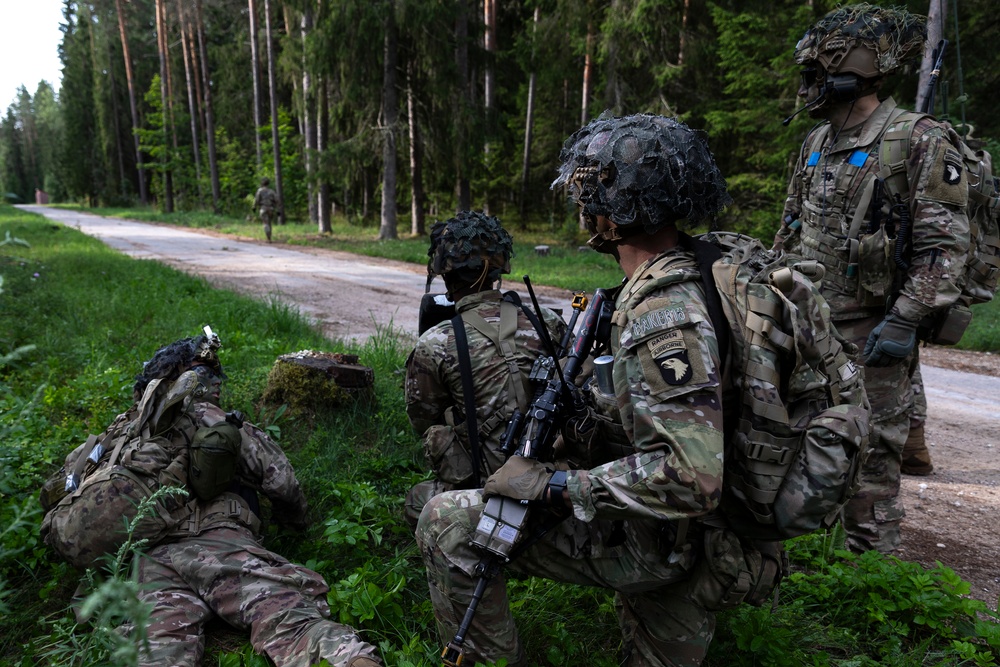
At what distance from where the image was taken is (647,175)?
1.92 metres

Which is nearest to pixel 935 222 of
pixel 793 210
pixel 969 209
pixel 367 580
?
pixel 969 209

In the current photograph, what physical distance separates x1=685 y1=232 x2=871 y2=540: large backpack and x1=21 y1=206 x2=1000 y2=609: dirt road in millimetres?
1910

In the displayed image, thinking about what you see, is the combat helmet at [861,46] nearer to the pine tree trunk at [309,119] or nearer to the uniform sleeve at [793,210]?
the uniform sleeve at [793,210]

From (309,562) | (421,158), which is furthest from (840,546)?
(421,158)

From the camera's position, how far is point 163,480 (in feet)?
9.11

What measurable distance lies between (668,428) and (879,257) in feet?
6.93

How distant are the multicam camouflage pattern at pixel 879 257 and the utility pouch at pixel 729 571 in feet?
4.11

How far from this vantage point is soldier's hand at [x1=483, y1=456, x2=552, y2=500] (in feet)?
6.25

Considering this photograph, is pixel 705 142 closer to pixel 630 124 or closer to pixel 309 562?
pixel 630 124

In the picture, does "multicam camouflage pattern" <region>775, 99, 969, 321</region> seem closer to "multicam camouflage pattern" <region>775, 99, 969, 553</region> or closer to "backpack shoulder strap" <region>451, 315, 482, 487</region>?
"multicam camouflage pattern" <region>775, 99, 969, 553</region>

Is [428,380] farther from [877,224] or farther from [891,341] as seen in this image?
[877,224]

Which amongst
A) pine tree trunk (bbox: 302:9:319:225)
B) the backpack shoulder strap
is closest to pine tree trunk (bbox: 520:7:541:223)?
pine tree trunk (bbox: 302:9:319:225)

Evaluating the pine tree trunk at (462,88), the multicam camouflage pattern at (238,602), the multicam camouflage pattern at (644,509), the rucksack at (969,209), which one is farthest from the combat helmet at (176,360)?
the pine tree trunk at (462,88)

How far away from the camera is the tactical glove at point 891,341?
3.08 metres
